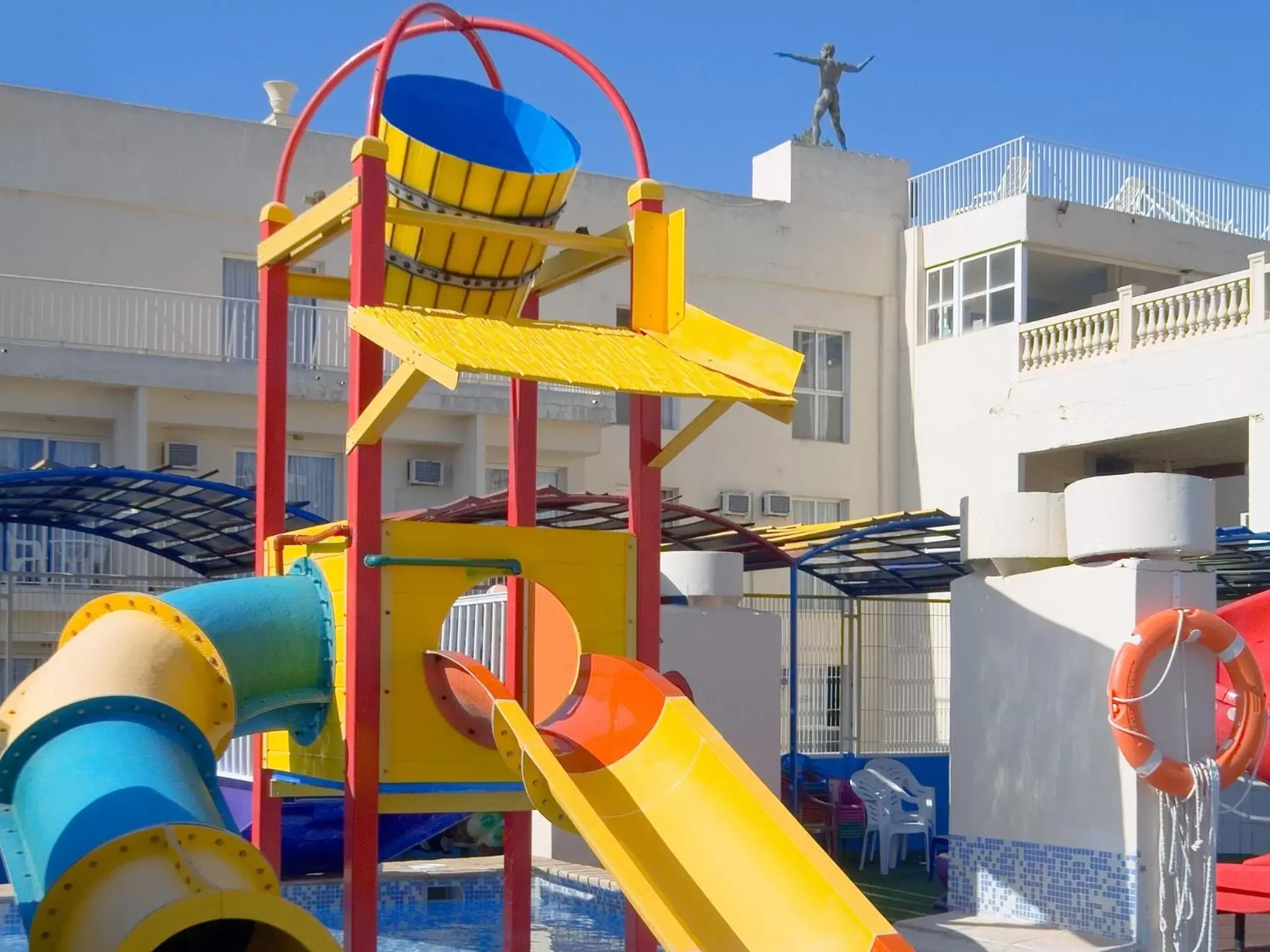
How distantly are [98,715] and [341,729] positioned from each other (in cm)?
147

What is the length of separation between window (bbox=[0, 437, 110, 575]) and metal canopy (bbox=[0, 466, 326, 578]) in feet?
14.9

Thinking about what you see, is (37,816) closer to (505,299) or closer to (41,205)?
(505,299)

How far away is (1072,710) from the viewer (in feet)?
30.9

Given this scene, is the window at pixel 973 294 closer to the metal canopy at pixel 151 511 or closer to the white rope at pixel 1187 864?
the metal canopy at pixel 151 511

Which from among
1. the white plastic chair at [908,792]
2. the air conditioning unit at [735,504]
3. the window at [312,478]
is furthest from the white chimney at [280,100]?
the white plastic chair at [908,792]

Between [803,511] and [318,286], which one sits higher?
[318,286]

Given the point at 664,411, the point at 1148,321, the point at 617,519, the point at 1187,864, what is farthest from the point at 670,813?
the point at 664,411

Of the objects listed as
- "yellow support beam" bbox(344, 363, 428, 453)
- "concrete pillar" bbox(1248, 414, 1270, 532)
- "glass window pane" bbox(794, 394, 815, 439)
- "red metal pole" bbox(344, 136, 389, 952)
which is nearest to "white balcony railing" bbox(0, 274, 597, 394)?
"glass window pane" bbox(794, 394, 815, 439)

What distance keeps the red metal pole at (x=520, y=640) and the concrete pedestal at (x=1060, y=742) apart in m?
2.73

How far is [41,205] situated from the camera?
68.0 ft

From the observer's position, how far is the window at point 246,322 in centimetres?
2141

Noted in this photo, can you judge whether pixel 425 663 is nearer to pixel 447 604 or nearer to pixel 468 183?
pixel 447 604

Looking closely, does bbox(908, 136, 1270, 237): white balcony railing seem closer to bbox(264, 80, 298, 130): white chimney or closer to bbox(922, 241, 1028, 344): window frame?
bbox(922, 241, 1028, 344): window frame

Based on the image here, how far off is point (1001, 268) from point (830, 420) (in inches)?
140
